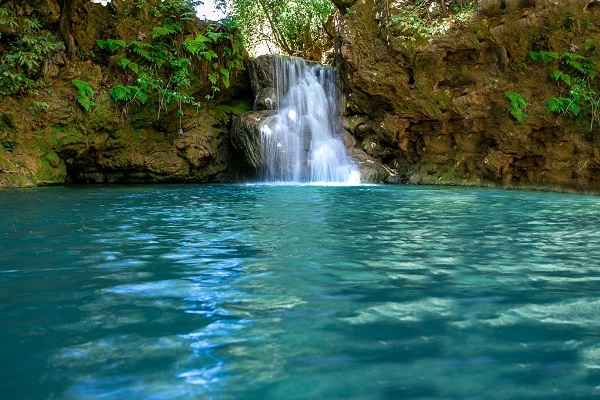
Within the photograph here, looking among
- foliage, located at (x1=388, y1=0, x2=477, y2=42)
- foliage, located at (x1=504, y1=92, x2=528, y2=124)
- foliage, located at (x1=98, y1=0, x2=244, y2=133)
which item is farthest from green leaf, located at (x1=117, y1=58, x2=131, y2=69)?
foliage, located at (x1=504, y1=92, x2=528, y2=124)

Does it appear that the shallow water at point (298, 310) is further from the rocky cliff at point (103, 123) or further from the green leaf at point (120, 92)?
the green leaf at point (120, 92)

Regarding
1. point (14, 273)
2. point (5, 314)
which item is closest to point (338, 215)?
point (14, 273)

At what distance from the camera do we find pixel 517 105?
48.6ft

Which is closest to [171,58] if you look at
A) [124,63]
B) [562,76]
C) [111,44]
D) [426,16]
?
[124,63]

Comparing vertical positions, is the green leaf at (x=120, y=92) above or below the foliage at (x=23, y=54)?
below

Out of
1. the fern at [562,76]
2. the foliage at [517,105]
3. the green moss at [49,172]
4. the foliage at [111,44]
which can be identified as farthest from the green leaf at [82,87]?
the fern at [562,76]

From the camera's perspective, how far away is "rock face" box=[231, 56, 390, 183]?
16.7 meters

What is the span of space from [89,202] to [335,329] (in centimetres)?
804

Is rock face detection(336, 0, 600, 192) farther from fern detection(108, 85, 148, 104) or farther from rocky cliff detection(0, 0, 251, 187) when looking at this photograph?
fern detection(108, 85, 148, 104)

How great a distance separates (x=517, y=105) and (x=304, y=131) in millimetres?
6381

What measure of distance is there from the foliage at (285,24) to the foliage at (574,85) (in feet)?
33.5

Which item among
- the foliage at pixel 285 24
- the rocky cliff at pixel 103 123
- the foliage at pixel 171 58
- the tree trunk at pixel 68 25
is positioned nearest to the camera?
the rocky cliff at pixel 103 123

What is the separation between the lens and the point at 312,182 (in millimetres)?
16625

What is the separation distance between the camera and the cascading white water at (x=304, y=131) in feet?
55.2
